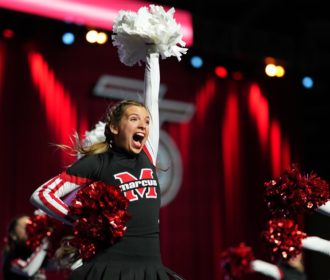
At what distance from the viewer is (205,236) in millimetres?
9031

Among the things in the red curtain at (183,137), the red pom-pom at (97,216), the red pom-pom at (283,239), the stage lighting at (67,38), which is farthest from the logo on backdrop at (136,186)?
the stage lighting at (67,38)

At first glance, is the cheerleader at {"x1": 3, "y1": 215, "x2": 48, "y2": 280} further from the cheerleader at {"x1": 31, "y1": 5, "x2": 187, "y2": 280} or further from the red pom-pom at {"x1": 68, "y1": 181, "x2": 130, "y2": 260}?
the red pom-pom at {"x1": 68, "y1": 181, "x2": 130, "y2": 260}

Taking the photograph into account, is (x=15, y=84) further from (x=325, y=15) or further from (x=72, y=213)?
(x=72, y=213)

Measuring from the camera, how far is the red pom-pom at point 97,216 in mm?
2734

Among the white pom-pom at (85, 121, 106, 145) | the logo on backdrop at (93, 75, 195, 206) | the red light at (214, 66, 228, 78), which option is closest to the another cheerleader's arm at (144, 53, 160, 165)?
the white pom-pom at (85, 121, 106, 145)

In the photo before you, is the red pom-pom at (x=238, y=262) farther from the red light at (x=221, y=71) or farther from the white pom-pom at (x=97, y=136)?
the red light at (x=221, y=71)

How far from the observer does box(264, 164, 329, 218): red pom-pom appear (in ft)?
10.1

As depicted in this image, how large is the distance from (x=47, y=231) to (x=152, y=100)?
1.66m

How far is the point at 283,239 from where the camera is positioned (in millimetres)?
2936

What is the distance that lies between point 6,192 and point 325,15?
494cm

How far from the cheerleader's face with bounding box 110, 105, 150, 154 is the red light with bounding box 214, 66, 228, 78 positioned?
6.48m

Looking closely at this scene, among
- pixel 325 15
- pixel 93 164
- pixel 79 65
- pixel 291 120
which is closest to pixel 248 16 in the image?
pixel 325 15

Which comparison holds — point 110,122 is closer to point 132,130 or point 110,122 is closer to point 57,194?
point 132,130

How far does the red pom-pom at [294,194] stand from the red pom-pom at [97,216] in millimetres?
744
